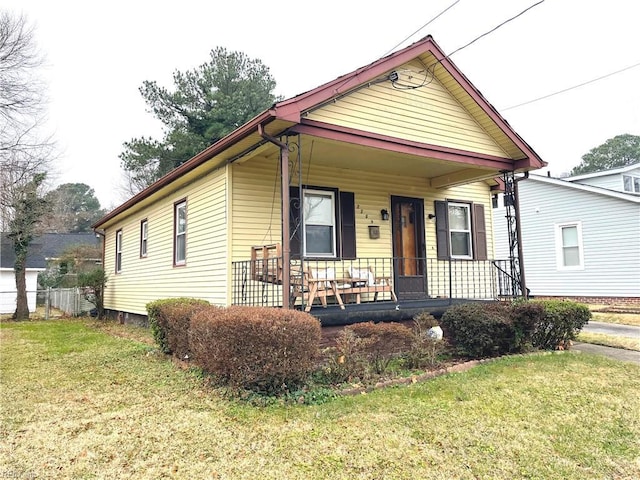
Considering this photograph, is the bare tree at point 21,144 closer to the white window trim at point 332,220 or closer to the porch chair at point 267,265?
the white window trim at point 332,220

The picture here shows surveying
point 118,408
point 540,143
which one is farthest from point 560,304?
point 540,143

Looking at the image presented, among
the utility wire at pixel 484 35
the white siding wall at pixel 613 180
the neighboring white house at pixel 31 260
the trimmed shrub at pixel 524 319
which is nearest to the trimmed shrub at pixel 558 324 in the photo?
the trimmed shrub at pixel 524 319

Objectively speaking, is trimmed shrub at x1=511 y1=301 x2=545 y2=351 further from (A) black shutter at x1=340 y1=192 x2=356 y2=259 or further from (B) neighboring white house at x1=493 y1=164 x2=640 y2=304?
(B) neighboring white house at x1=493 y1=164 x2=640 y2=304

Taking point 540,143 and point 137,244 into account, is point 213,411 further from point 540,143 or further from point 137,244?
point 540,143

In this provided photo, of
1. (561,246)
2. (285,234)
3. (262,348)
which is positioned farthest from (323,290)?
(561,246)

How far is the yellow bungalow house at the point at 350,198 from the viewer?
6.86m

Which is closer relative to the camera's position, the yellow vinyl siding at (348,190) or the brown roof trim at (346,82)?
the brown roof trim at (346,82)

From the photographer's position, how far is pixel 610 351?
8016mm

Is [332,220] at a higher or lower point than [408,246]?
higher

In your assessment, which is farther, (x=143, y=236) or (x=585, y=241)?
(x=585, y=241)

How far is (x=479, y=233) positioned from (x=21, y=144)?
683 inches

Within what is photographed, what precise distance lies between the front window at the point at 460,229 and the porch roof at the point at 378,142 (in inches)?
40.7

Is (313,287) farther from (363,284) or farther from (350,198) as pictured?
(350,198)

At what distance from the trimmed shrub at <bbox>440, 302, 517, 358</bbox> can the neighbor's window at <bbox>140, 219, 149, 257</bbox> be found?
8611 millimetres
